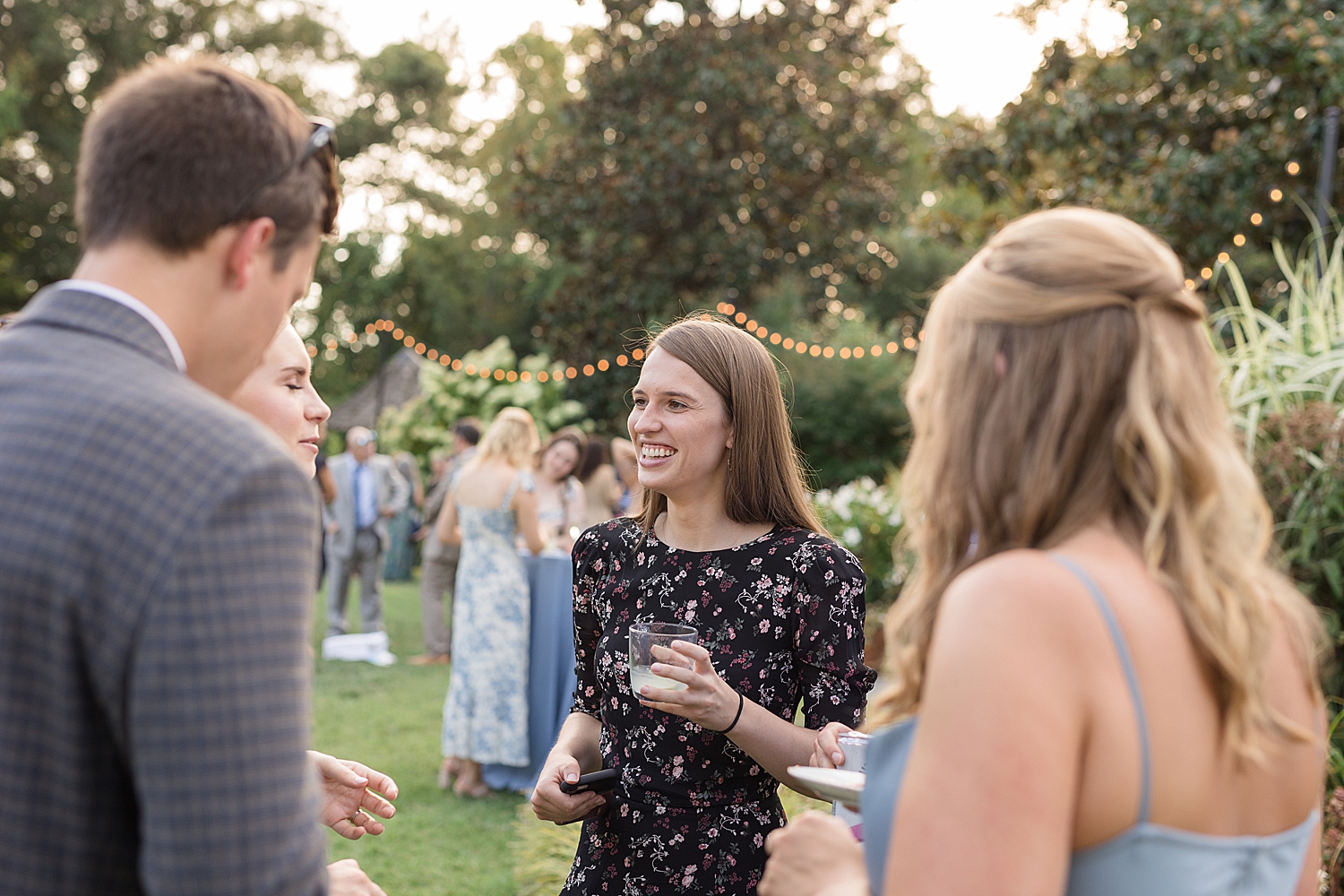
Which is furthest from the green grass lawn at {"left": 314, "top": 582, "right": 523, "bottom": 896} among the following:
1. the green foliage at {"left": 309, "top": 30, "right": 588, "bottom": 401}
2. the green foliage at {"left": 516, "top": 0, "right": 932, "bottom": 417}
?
the green foliage at {"left": 309, "top": 30, "right": 588, "bottom": 401}

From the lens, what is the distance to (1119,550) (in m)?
1.21

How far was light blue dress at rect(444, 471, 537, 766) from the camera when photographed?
6.96 metres

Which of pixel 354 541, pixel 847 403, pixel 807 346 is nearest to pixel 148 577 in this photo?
pixel 354 541

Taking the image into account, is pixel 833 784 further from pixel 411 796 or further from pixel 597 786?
pixel 411 796

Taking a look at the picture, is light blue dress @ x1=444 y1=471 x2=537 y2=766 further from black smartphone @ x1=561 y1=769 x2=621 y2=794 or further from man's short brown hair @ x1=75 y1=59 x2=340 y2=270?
man's short brown hair @ x1=75 y1=59 x2=340 y2=270

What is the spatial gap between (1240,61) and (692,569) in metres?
8.50

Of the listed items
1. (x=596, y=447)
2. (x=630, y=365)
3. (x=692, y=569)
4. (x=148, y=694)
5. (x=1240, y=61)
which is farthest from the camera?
(x=630, y=365)

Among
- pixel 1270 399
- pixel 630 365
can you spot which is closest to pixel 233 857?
pixel 1270 399

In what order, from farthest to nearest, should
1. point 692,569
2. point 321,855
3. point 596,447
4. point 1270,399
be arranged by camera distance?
point 596,447
point 1270,399
point 692,569
point 321,855

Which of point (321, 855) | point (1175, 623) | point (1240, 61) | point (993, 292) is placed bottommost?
point (321, 855)

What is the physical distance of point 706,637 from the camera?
2502 mm

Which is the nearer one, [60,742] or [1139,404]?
[60,742]

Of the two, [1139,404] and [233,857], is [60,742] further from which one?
[1139,404]

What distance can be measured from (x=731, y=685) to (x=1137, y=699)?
1.41 meters
